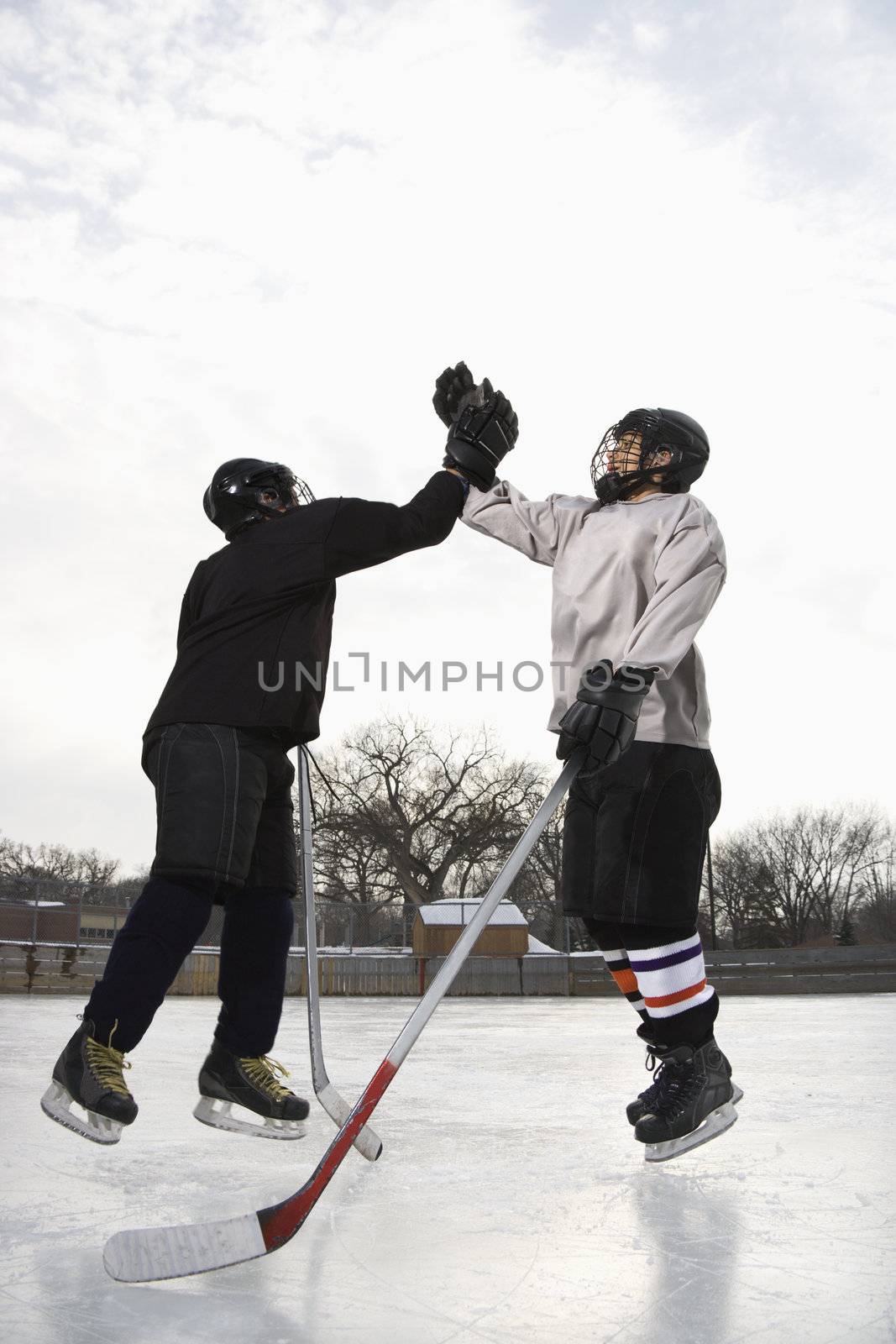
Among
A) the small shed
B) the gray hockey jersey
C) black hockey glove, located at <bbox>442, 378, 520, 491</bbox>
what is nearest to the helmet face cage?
black hockey glove, located at <bbox>442, 378, 520, 491</bbox>

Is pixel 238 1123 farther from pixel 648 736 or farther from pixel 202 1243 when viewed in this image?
pixel 648 736

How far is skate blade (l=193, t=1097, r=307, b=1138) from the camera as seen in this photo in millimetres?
2713

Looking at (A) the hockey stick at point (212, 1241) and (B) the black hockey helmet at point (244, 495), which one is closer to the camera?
(A) the hockey stick at point (212, 1241)

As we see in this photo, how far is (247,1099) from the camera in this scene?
272 centimetres

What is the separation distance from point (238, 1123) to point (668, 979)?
3.73ft

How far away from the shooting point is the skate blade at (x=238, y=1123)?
2.71m

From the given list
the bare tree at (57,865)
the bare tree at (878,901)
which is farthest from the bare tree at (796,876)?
the bare tree at (57,865)

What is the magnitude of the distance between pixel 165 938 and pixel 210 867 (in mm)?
190

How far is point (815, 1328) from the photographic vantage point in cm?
142

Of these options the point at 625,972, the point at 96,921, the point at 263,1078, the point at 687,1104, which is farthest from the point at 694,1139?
the point at 96,921

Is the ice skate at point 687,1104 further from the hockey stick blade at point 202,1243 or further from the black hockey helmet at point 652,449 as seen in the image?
the black hockey helmet at point 652,449

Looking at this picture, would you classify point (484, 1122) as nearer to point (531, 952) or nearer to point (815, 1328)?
point (815, 1328)

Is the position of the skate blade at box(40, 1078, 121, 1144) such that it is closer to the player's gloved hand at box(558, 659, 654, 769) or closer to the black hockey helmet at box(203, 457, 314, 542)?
the player's gloved hand at box(558, 659, 654, 769)

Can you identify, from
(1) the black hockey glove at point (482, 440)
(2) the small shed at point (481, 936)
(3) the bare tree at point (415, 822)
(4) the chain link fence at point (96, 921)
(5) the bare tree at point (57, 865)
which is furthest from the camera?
(5) the bare tree at point (57, 865)
